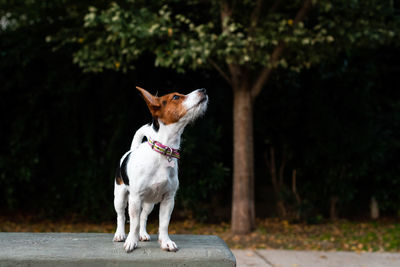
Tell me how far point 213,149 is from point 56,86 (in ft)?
10.9

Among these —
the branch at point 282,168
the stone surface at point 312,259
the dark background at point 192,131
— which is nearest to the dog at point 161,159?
the stone surface at point 312,259

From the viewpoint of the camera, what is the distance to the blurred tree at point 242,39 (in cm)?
614

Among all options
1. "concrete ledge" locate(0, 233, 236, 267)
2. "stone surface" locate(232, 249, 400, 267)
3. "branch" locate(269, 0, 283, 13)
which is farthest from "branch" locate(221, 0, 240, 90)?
"concrete ledge" locate(0, 233, 236, 267)

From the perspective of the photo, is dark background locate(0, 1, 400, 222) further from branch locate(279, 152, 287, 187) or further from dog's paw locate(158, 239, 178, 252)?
dog's paw locate(158, 239, 178, 252)

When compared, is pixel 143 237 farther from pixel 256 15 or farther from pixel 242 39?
pixel 256 15

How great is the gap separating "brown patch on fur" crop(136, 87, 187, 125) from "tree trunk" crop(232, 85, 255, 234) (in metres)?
4.48

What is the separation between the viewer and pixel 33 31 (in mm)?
8461

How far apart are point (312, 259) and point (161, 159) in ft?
11.2

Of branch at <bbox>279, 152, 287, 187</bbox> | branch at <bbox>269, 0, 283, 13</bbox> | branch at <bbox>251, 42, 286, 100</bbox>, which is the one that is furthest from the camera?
branch at <bbox>279, 152, 287, 187</bbox>

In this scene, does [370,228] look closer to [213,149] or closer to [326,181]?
[326,181]

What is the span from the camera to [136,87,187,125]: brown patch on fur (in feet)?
9.12

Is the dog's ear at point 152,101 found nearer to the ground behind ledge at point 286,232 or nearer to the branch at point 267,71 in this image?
the ground behind ledge at point 286,232

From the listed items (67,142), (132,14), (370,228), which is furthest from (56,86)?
(370,228)

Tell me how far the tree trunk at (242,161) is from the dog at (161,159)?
436 centimetres
